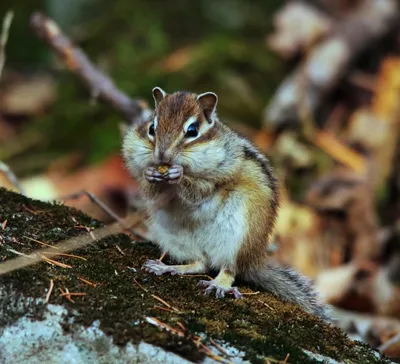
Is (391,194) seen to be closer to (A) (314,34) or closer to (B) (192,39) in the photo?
(A) (314,34)

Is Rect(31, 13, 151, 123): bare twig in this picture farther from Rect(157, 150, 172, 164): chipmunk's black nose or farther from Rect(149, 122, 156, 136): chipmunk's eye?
Rect(157, 150, 172, 164): chipmunk's black nose

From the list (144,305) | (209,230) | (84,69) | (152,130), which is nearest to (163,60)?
(84,69)

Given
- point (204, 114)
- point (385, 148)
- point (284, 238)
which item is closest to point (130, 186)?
point (284, 238)

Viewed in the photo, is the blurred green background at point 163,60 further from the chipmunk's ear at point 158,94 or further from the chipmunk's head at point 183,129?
the chipmunk's head at point 183,129

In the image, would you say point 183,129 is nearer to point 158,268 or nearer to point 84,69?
point 158,268

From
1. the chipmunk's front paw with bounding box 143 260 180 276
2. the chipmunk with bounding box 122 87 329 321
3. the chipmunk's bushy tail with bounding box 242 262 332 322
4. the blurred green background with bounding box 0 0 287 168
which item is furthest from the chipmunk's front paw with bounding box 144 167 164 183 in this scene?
the blurred green background with bounding box 0 0 287 168

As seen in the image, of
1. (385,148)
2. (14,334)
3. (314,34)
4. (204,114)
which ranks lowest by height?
(14,334)

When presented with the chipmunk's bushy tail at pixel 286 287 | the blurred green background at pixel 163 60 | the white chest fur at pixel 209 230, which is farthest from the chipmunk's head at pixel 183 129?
the blurred green background at pixel 163 60
